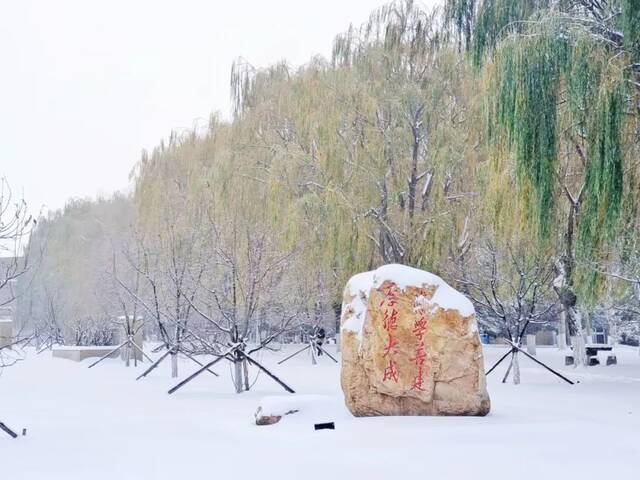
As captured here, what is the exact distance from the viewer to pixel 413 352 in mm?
6855

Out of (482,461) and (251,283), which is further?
(251,283)

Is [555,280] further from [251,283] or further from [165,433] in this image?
[165,433]

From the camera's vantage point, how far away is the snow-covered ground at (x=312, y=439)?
4.85 meters

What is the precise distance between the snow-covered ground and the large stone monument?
205 millimetres

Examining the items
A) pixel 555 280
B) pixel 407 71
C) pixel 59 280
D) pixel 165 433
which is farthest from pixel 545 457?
pixel 59 280

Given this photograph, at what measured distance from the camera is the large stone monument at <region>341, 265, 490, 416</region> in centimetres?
676

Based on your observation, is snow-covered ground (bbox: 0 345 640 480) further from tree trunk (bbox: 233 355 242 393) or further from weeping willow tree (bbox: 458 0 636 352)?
weeping willow tree (bbox: 458 0 636 352)

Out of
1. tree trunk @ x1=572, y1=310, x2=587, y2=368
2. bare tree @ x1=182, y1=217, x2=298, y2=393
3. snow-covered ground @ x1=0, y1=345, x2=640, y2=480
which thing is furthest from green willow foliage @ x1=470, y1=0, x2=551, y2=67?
tree trunk @ x1=572, y1=310, x2=587, y2=368

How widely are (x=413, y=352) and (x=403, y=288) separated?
58 centimetres

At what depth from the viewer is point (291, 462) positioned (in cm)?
507

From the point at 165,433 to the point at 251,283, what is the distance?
3975 mm

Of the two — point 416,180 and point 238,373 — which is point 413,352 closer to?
point 238,373

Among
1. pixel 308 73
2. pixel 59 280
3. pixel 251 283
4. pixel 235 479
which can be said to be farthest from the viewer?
pixel 59 280

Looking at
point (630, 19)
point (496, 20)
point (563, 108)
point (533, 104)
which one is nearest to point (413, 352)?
point (533, 104)
